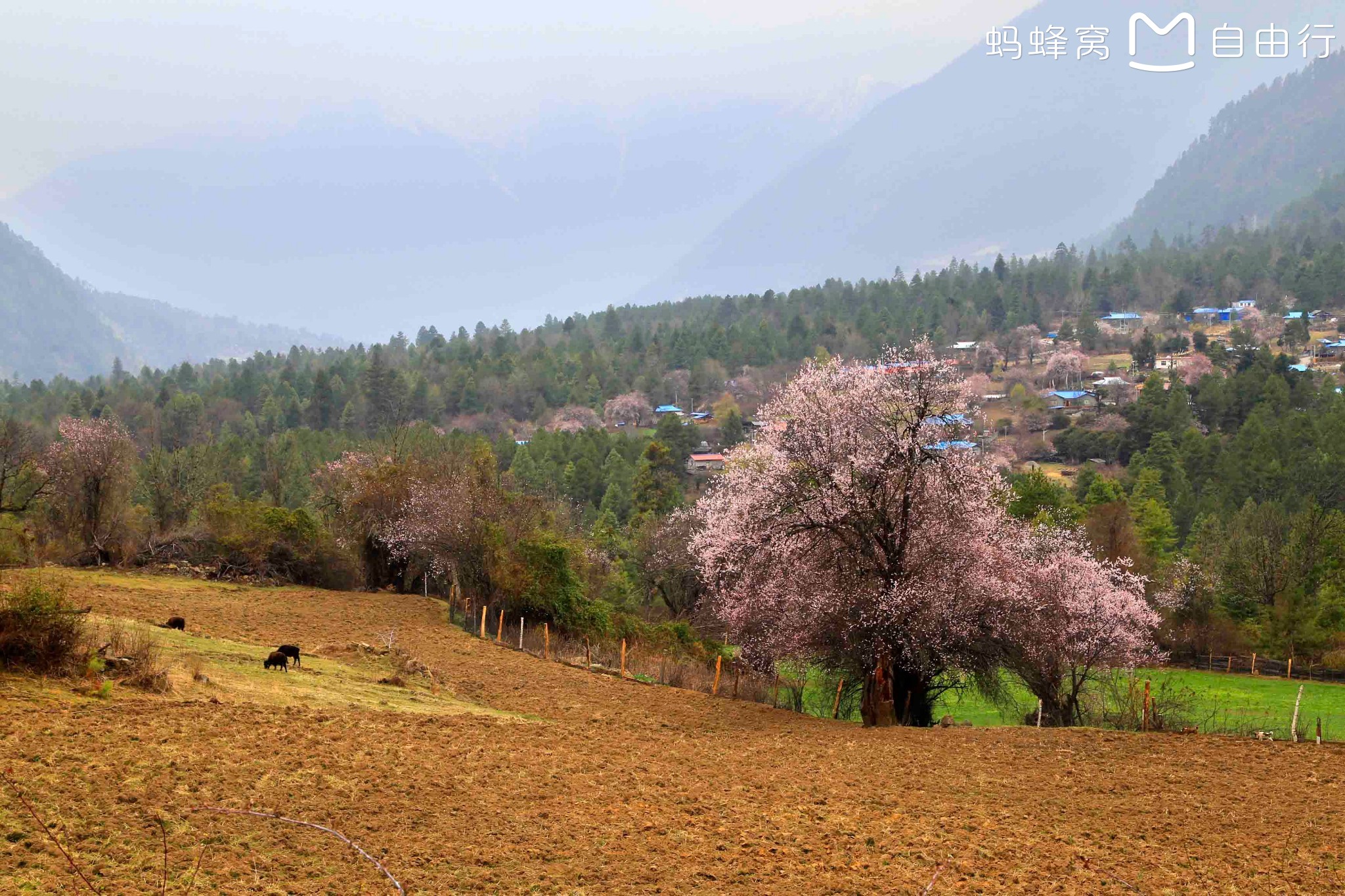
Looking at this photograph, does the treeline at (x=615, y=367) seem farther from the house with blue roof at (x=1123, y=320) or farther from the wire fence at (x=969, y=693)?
the wire fence at (x=969, y=693)

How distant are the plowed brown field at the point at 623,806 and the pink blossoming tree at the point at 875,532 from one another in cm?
397

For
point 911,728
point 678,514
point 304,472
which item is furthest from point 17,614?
point 304,472

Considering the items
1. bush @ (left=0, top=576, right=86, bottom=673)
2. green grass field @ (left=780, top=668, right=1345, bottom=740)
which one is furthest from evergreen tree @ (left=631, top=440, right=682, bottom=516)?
bush @ (left=0, top=576, right=86, bottom=673)

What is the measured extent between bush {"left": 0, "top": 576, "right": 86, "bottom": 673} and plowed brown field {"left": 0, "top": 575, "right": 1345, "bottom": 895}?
25.8 inches

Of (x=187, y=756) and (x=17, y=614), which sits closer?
(x=187, y=756)

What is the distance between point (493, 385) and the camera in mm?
154875

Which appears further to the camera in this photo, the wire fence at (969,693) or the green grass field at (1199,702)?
the green grass field at (1199,702)

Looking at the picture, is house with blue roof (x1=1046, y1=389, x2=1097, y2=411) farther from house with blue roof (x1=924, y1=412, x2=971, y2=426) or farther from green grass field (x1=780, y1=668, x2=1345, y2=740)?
house with blue roof (x1=924, y1=412, x2=971, y2=426)

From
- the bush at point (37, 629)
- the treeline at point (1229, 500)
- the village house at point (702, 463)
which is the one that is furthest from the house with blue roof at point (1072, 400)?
the bush at point (37, 629)

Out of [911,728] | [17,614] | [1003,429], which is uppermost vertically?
[1003,429]

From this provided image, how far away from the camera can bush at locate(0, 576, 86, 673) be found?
539 inches

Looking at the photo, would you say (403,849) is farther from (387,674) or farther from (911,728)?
(911,728)

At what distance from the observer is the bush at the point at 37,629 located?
1369 centimetres

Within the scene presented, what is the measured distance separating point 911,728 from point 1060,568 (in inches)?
270
